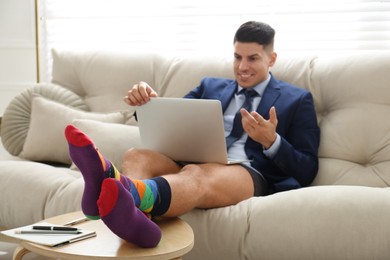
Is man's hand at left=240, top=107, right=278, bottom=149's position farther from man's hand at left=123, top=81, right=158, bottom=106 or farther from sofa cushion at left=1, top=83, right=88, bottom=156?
sofa cushion at left=1, top=83, right=88, bottom=156

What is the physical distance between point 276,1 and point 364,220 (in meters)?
1.72

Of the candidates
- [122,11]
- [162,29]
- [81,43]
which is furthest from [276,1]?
[81,43]

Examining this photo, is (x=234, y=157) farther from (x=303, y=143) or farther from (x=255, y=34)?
(x=255, y=34)

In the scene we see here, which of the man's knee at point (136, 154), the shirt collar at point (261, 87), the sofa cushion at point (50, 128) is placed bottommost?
the sofa cushion at point (50, 128)

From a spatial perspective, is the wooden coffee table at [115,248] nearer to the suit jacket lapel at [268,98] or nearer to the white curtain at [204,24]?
the suit jacket lapel at [268,98]

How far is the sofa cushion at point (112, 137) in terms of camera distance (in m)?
2.51

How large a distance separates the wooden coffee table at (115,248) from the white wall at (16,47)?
7.91 ft

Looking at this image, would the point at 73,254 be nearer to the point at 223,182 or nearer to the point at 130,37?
the point at 223,182

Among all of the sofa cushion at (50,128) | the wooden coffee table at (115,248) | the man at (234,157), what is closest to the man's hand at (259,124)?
the man at (234,157)

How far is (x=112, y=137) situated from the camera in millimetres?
2543

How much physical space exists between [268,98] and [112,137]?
672mm

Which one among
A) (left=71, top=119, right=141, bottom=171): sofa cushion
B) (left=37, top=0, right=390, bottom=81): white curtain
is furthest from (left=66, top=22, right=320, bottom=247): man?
(left=37, top=0, right=390, bottom=81): white curtain

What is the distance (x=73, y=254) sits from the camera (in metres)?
1.49

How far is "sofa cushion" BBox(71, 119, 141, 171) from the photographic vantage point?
2506mm
